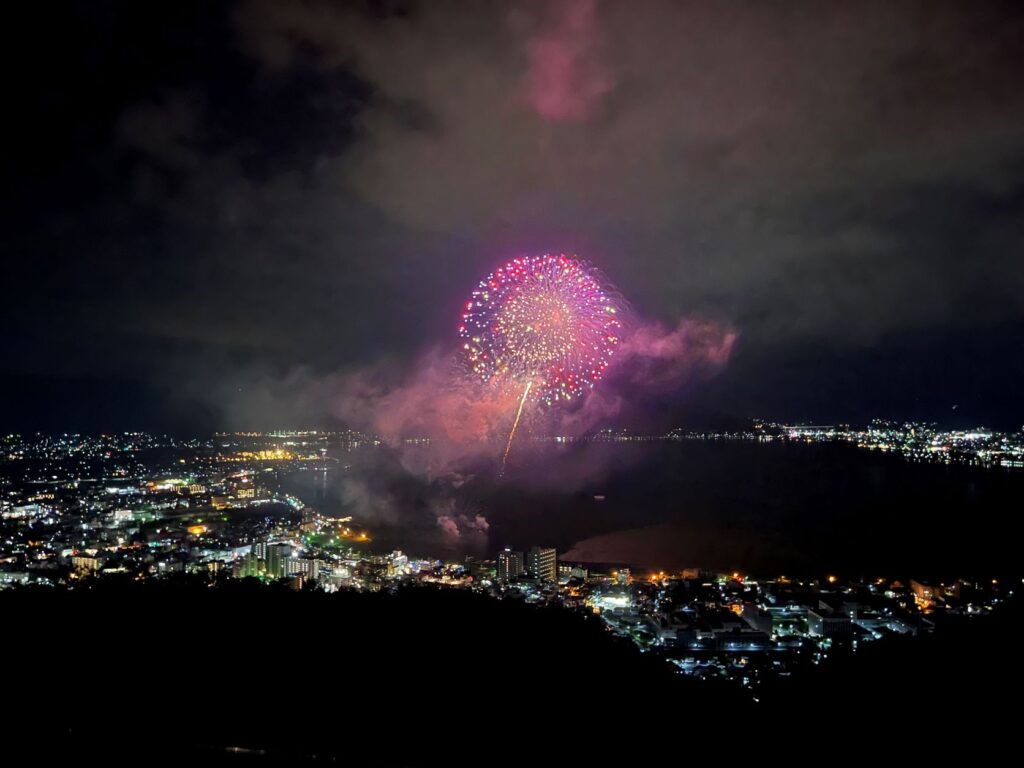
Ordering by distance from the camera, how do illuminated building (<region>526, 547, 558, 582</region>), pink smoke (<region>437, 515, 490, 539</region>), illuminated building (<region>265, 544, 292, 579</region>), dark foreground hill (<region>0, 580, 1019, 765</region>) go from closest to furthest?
1. dark foreground hill (<region>0, 580, 1019, 765</region>)
2. illuminated building (<region>265, 544, 292, 579</region>)
3. illuminated building (<region>526, 547, 558, 582</region>)
4. pink smoke (<region>437, 515, 490, 539</region>)

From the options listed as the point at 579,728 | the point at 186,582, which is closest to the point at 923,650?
the point at 579,728

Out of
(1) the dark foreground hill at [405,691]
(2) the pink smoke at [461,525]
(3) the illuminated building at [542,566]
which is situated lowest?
(1) the dark foreground hill at [405,691]

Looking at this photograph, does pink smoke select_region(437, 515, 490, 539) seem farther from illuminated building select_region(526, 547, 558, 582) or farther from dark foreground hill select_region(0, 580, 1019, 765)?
dark foreground hill select_region(0, 580, 1019, 765)

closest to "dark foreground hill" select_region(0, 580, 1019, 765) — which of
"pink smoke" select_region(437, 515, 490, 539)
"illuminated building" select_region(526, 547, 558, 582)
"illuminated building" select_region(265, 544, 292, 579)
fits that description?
"illuminated building" select_region(265, 544, 292, 579)

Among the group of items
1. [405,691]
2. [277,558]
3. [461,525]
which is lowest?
[405,691]

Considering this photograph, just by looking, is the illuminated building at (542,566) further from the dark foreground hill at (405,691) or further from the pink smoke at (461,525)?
the dark foreground hill at (405,691)

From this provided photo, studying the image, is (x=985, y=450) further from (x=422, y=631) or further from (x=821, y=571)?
(x=422, y=631)

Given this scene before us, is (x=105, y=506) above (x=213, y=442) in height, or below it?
below

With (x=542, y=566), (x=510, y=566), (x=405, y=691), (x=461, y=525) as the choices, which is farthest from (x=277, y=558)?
(x=405, y=691)

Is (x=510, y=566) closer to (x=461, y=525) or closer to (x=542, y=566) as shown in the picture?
(x=542, y=566)

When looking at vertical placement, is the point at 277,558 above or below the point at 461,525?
below

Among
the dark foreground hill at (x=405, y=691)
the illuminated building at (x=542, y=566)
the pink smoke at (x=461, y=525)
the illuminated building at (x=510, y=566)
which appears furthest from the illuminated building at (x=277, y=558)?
the dark foreground hill at (x=405, y=691)
